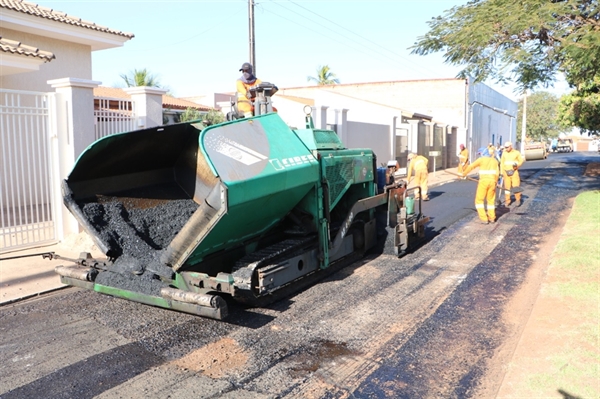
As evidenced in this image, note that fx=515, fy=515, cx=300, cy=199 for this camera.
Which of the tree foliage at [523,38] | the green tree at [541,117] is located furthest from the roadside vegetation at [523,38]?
the green tree at [541,117]

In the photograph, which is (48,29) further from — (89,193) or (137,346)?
(137,346)

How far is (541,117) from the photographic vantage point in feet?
221

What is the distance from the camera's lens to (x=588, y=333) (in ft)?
13.8

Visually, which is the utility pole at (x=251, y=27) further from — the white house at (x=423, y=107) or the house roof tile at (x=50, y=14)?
the white house at (x=423, y=107)

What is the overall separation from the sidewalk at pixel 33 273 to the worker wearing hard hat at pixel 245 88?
3.04 metres

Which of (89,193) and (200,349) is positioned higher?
(89,193)

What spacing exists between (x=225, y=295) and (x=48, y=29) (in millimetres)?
9860

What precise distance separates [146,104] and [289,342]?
6411 millimetres

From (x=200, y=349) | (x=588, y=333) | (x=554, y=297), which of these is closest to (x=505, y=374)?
(x=588, y=333)

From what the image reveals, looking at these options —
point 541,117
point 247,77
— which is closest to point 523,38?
point 247,77

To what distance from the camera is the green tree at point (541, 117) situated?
220ft

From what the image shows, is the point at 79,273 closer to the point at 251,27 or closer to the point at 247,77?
the point at 247,77

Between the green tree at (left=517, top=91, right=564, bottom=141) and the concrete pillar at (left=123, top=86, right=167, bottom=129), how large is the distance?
6607 centimetres

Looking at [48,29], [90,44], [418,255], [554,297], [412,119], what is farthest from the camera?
[412,119]
